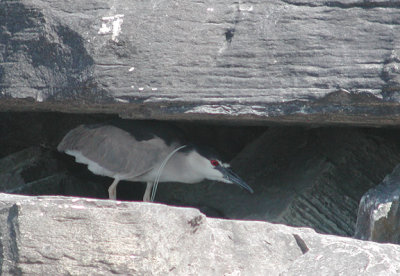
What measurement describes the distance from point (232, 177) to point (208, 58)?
47.3 inches

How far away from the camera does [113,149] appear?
12.6 ft

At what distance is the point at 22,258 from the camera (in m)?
2.18

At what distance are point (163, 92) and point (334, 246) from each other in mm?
991

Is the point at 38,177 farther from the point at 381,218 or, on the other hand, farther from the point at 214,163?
the point at 381,218

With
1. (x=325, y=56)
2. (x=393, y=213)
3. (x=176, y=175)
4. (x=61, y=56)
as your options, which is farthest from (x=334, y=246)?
(x=176, y=175)

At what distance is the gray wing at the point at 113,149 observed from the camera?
12.6 feet

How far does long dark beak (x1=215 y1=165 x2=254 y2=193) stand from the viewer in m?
3.80

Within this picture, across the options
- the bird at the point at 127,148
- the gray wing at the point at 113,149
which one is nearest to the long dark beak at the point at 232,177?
the bird at the point at 127,148

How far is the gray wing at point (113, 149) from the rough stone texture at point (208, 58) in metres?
0.72

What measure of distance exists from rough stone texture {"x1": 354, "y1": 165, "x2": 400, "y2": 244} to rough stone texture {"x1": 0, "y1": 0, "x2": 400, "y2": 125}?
310mm

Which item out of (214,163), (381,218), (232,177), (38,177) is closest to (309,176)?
(232,177)

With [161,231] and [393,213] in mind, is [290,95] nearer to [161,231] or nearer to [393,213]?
[393,213]

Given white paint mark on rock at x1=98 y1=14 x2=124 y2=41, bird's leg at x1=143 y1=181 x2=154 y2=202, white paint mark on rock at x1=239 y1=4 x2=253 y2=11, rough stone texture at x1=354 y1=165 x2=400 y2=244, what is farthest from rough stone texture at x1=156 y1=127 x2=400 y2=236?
white paint mark on rock at x1=98 y1=14 x2=124 y2=41

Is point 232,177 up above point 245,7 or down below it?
below
